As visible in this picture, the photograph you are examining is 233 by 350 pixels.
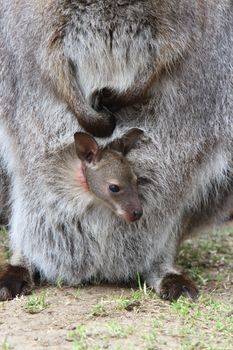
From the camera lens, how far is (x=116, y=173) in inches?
145

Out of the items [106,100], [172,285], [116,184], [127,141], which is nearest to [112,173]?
[116,184]

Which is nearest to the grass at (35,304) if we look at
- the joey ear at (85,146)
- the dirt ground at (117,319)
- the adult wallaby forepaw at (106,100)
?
the dirt ground at (117,319)

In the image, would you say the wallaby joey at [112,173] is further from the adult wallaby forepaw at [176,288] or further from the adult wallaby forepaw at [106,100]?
the adult wallaby forepaw at [176,288]

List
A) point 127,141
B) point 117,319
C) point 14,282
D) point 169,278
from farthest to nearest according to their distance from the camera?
1. point 169,278
2. point 14,282
3. point 127,141
4. point 117,319

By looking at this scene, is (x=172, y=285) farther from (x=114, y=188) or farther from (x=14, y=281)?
(x=14, y=281)

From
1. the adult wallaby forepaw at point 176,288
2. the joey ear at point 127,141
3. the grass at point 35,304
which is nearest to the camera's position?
the grass at point 35,304

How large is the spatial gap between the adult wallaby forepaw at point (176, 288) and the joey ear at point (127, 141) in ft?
2.03

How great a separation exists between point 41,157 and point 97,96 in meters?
0.36

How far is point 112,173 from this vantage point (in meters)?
3.68

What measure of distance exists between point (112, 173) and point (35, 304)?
0.62 meters

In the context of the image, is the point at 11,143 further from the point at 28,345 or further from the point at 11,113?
the point at 28,345

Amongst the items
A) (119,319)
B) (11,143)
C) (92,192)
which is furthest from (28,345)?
(11,143)

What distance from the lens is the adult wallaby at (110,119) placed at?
3.63m

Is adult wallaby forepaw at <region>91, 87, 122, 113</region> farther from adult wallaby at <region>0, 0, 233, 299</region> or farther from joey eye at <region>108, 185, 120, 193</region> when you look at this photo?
joey eye at <region>108, 185, 120, 193</region>
